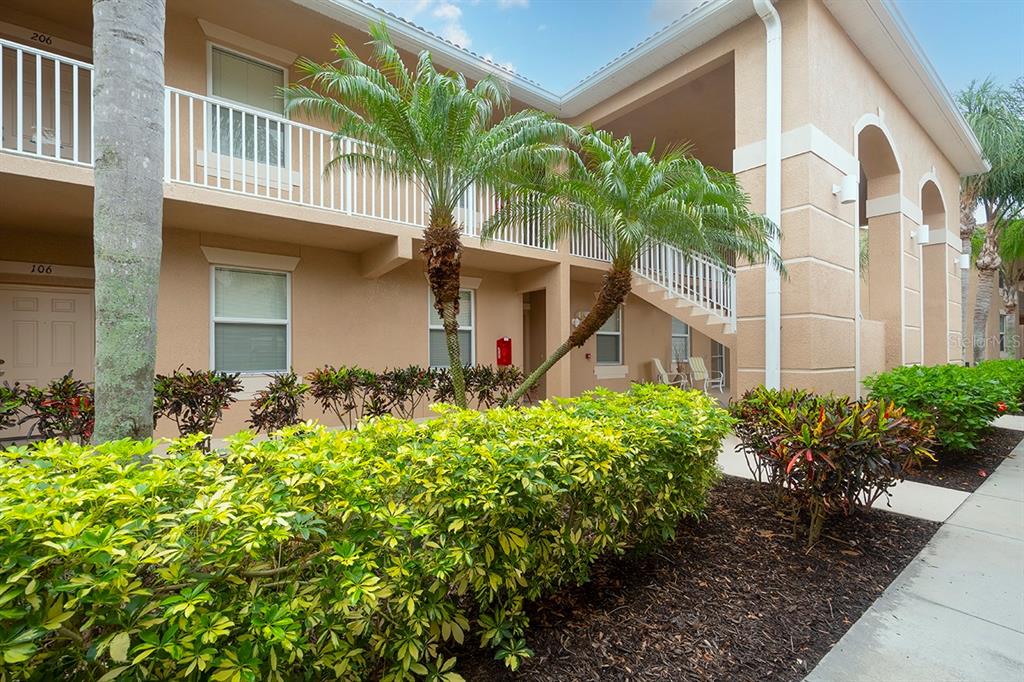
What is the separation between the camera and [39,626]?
1.20 m

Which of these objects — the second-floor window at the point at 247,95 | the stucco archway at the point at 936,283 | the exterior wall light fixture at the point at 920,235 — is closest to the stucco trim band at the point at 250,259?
the second-floor window at the point at 247,95

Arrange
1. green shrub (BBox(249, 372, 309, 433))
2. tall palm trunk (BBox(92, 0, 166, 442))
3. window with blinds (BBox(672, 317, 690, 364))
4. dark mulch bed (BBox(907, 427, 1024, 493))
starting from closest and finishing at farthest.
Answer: tall palm trunk (BBox(92, 0, 166, 442))
dark mulch bed (BBox(907, 427, 1024, 493))
green shrub (BBox(249, 372, 309, 433))
window with blinds (BBox(672, 317, 690, 364))

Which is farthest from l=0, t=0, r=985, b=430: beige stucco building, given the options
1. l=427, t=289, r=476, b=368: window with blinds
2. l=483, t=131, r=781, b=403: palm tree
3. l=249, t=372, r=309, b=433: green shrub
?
l=249, t=372, r=309, b=433: green shrub

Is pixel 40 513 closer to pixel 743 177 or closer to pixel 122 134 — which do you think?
pixel 122 134

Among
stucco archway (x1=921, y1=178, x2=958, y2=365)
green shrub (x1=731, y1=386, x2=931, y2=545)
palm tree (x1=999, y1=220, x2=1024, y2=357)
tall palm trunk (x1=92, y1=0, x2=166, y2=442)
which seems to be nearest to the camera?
tall palm trunk (x1=92, y1=0, x2=166, y2=442)

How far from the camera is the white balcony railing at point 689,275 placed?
8711 mm

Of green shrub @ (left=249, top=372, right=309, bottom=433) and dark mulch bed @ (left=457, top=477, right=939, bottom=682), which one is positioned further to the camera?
green shrub @ (left=249, top=372, right=309, bottom=433)

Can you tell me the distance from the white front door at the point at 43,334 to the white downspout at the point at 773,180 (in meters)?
10.1

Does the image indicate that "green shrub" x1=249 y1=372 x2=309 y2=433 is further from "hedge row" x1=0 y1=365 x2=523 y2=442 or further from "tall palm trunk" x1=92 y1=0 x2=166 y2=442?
"tall palm trunk" x1=92 y1=0 x2=166 y2=442

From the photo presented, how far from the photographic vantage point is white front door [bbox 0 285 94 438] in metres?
6.34

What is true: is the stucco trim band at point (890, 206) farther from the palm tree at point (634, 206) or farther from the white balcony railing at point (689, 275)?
the palm tree at point (634, 206)

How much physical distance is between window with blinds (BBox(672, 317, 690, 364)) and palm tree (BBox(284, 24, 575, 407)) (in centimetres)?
1047

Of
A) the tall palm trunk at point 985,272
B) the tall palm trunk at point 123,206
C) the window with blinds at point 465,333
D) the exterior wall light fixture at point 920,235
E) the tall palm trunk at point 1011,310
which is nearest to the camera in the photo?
the tall palm trunk at point 123,206

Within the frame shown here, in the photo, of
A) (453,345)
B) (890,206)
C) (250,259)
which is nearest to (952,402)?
(890,206)
